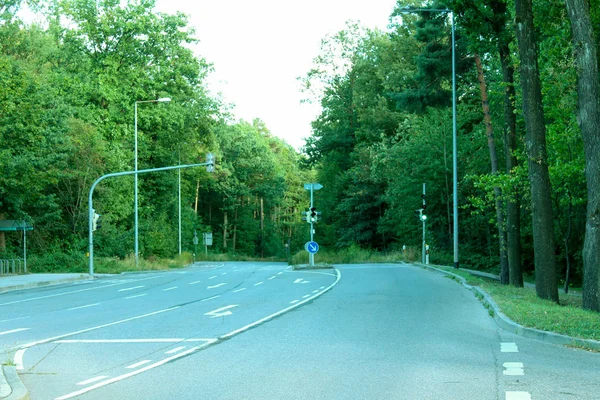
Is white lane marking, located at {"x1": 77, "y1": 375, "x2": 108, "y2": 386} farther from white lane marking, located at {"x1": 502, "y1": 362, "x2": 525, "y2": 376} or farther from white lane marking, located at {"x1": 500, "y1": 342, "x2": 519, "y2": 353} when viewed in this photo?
white lane marking, located at {"x1": 500, "y1": 342, "x2": 519, "y2": 353}

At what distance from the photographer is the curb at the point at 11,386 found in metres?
7.71

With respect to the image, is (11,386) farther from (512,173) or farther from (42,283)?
(42,283)

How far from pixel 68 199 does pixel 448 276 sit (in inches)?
1037

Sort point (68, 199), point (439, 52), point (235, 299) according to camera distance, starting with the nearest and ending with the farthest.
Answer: point (235, 299) → point (439, 52) → point (68, 199)

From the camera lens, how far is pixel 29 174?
128 feet

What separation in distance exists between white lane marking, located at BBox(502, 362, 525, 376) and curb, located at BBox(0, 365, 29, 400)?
535 cm

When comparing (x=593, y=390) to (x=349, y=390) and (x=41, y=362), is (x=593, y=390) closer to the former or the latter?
(x=349, y=390)

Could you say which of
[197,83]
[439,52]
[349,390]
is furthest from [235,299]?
[197,83]

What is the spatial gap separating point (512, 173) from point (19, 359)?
62.0 ft

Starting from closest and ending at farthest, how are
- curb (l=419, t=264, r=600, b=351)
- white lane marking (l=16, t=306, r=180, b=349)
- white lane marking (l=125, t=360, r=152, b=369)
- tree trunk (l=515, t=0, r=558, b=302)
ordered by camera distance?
white lane marking (l=125, t=360, r=152, b=369), curb (l=419, t=264, r=600, b=351), white lane marking (l=16, t=306, r=180, b=349), tree trunk (l=515, t=0, r=558, b=302)

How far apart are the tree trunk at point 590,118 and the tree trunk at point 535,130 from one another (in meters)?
2.02

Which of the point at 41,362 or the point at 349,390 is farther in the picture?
the point at 41,362

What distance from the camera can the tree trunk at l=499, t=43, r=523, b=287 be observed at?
2655cm

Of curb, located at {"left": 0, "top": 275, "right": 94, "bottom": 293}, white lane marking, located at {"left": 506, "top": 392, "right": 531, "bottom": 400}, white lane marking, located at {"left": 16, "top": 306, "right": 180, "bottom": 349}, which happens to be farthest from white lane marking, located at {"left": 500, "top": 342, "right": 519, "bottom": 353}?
curb, located at {"left": 0, "top": 275, "right": 94, "bottom": 293}
